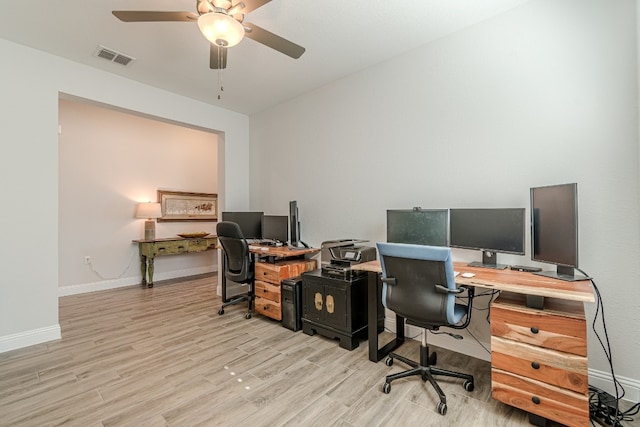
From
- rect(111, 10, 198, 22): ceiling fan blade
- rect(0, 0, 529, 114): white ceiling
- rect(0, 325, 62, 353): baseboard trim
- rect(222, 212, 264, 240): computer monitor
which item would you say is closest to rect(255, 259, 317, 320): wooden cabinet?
rect(222, 212, 264, 240): computer monitor

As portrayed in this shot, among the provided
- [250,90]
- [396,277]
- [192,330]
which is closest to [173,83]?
[250,90]

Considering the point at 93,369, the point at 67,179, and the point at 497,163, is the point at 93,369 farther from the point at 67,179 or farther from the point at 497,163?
the point at 497,163

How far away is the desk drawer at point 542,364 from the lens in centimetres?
155

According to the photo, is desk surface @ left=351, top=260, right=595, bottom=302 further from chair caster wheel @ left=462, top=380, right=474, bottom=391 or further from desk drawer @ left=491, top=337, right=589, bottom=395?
chair caster wheel @ left=462, top=380, right=474, bottom=391

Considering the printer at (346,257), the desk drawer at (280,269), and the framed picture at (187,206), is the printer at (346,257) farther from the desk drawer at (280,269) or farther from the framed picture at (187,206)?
the framed picture at (187,206)

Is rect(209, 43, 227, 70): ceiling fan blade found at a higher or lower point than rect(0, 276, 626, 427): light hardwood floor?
higher

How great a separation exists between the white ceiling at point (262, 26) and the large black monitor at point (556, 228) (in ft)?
5.14

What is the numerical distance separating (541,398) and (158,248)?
16.9ft

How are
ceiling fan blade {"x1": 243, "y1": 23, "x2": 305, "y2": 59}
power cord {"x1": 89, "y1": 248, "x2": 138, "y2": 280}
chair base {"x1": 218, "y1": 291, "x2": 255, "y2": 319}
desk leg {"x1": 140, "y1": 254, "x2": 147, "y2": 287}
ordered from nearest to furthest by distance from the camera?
ceiling fan blade {"x1": 243, "y1": 23, "x2": 305, "y2": 59}
chair base {"x1": 218, "y1": 291, "x2": 255, "y2": 319}
power cord {"x1": 89, "y1": 248, "x2": 138, "y2": 280}
desk leg {"x1": 140, "y1": 254, "x2": 147, "y2": 287}

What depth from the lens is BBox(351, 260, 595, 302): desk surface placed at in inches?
60.1

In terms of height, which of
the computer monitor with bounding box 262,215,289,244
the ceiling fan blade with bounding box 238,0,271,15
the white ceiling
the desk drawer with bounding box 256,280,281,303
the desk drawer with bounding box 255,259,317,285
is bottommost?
the desk drawer with bounding box 256,280,281,303

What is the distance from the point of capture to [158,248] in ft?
16.0

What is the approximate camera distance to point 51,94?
117 inches

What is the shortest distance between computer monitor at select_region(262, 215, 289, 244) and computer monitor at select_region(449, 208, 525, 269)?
214 centimetres
